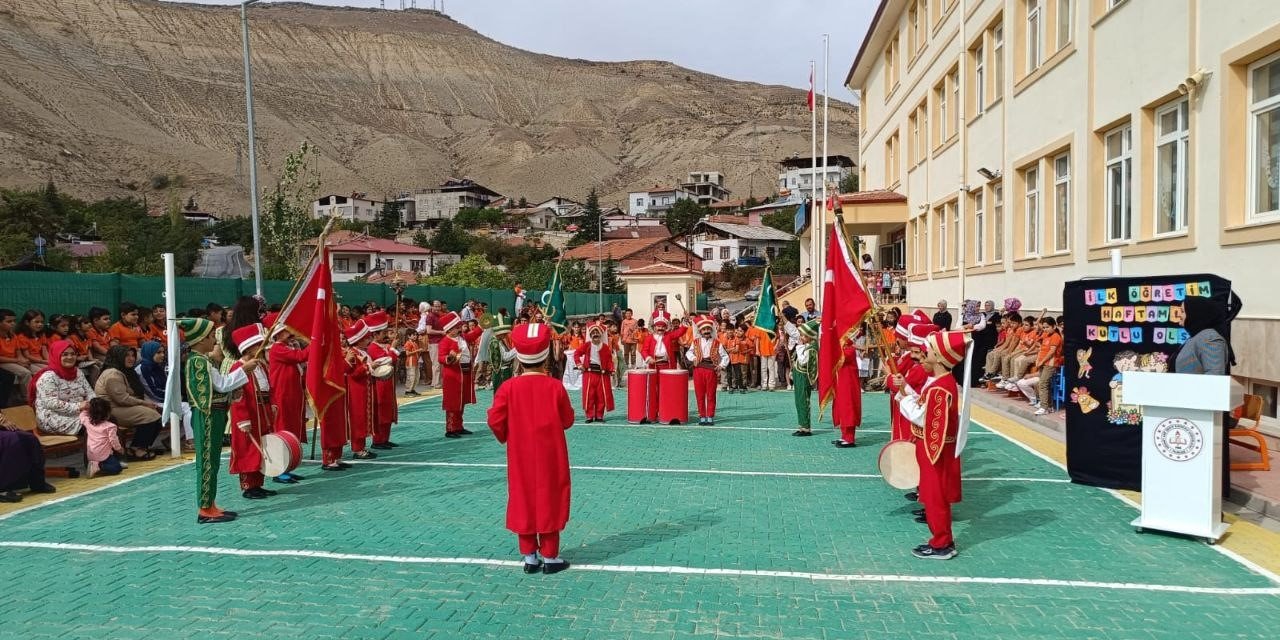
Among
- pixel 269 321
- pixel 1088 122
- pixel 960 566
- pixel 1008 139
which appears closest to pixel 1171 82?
pixel 1088 122

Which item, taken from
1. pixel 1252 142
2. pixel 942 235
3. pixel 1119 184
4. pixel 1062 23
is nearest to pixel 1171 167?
pixel 1119 184

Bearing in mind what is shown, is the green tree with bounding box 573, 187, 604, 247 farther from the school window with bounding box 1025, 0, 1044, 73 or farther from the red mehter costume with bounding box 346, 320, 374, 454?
the red mehter costume with bounding box 346, 320, 374, 454

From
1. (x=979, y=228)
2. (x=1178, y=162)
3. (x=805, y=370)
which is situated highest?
(x=1178, y=162)

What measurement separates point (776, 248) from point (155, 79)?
485 ft

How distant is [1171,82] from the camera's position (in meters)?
11.5

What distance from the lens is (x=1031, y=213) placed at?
699 inches

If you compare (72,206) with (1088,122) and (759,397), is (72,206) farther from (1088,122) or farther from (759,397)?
(1088,122)

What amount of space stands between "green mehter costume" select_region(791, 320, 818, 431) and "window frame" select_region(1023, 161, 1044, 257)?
294 inches

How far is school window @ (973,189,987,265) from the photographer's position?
789 inches

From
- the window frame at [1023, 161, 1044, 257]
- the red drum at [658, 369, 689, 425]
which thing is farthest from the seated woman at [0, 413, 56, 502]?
the window frame at [1023, 161, 1044, 257]

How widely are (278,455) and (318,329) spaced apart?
1810mm

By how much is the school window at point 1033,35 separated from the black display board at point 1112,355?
10.1 m

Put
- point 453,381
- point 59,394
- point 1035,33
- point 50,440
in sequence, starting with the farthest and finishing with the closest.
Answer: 1. point 1035,33
2. point 453,381
3. point 59,394
4. point 50,440

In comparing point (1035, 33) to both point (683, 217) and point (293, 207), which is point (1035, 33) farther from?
point (683, 217)
